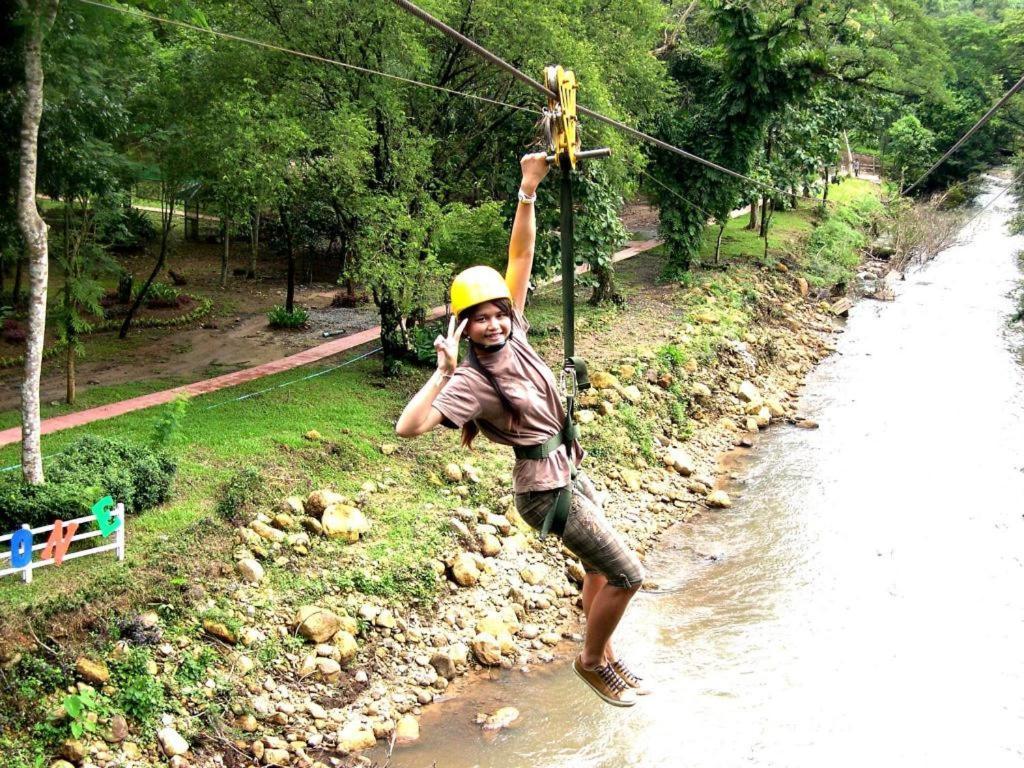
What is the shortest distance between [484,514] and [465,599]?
1.31m

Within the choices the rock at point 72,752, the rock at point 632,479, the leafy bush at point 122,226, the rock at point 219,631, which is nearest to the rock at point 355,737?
the rock at point 219,631

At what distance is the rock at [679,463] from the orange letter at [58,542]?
8.10m

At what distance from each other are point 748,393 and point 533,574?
25.8 feet

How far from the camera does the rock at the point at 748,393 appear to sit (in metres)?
16.0

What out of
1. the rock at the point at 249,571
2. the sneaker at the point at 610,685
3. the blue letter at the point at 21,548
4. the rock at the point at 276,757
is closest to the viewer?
the sneaker at the point at 610,685

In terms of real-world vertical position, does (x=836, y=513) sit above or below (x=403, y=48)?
below

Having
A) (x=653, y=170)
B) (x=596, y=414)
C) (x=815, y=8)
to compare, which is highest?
(x=815, y=8)

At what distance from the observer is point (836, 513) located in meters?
12.0

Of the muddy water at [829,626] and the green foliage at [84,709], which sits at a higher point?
the green foliage at [84,709]

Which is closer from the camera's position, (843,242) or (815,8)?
(815,8)

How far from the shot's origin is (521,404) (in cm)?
384

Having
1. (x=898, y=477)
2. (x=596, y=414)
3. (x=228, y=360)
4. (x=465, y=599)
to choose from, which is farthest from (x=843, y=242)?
(x=465, y=599)

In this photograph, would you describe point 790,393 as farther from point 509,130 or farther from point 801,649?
point 801,649

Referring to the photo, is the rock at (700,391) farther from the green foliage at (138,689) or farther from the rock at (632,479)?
the green foliage at (138,689)
